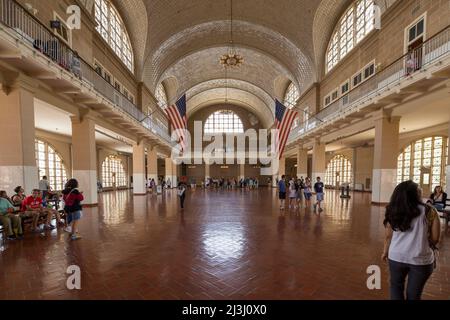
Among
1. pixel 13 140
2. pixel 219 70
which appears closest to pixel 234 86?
pixel 219 70

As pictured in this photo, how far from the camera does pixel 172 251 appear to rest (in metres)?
4.60

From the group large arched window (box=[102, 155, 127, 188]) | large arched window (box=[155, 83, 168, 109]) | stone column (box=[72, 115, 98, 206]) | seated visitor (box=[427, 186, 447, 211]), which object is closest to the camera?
seated visitor (box=[427, 186, 447, 211])

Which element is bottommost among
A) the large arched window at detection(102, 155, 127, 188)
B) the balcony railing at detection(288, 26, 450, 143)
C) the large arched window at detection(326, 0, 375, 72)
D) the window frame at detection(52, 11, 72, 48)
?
the large arched window at detection(102, 155, 127, 188)

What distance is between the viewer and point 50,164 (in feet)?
55.7

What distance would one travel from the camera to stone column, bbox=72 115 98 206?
10.4m

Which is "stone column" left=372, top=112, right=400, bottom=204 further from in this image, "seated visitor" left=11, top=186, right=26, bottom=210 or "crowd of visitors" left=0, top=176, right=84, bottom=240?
"seated visitor" left=11, top=186, right=26, bottom=210

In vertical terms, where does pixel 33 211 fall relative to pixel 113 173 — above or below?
above

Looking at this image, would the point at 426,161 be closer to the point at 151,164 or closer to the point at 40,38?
the point at 151,164

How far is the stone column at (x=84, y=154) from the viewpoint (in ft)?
34.1

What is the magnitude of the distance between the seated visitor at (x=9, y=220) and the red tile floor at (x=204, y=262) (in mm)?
306

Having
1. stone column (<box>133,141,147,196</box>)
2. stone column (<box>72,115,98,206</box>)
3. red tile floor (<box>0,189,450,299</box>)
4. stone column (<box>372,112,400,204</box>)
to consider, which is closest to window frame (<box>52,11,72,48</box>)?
stone column (<box>72,115,98,206</box>)

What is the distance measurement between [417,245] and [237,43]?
23.0 metres

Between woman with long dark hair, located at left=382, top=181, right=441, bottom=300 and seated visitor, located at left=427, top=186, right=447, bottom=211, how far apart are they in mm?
7218

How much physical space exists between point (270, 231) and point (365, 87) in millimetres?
11023
